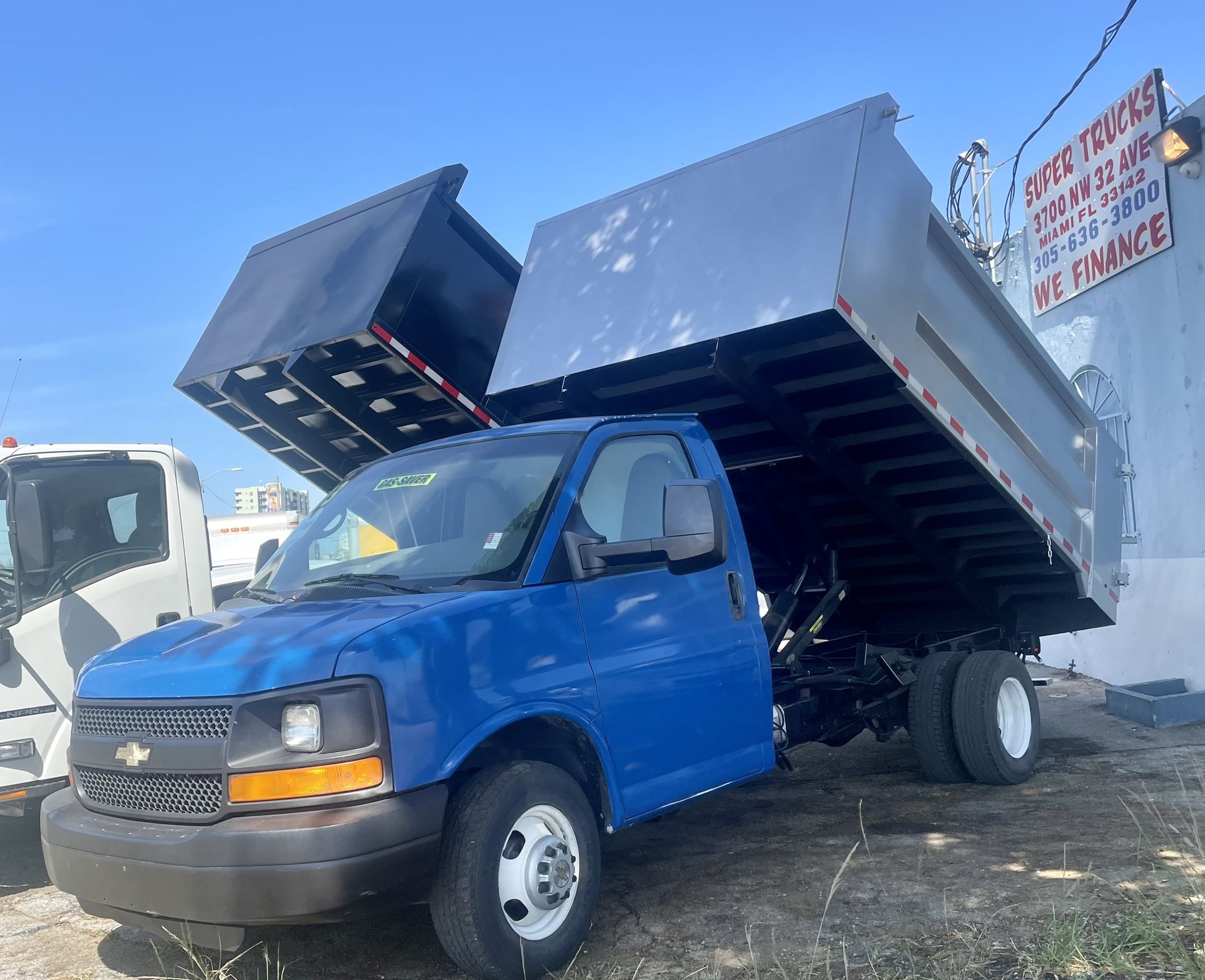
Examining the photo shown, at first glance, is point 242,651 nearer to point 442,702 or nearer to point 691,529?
point 442,702

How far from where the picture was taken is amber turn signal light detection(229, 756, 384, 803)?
133 inches

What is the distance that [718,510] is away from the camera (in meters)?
4.35

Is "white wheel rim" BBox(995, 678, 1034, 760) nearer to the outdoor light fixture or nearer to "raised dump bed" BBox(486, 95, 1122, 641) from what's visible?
"raised dump bed" BBox(486, 95, 1122, 641)

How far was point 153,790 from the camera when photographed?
365cm

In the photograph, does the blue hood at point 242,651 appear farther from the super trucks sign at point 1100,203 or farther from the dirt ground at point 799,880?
the super trucks sign at point 1100,203

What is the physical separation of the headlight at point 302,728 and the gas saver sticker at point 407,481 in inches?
60.5

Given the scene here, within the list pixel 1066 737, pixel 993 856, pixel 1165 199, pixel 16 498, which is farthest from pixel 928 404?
pixel 1165 199

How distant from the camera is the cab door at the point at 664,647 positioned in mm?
4270

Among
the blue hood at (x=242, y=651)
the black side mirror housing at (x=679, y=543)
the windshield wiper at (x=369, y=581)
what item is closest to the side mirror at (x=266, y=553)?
the windshield wiper at (x=369, y=581)

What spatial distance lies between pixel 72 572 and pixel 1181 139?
8687mm

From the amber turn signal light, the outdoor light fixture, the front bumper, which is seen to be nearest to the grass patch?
the front bumper

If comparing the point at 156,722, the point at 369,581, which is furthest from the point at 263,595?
the point at 156,722

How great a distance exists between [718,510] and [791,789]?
320cm

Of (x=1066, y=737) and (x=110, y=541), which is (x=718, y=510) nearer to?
(x=110, y=541)
